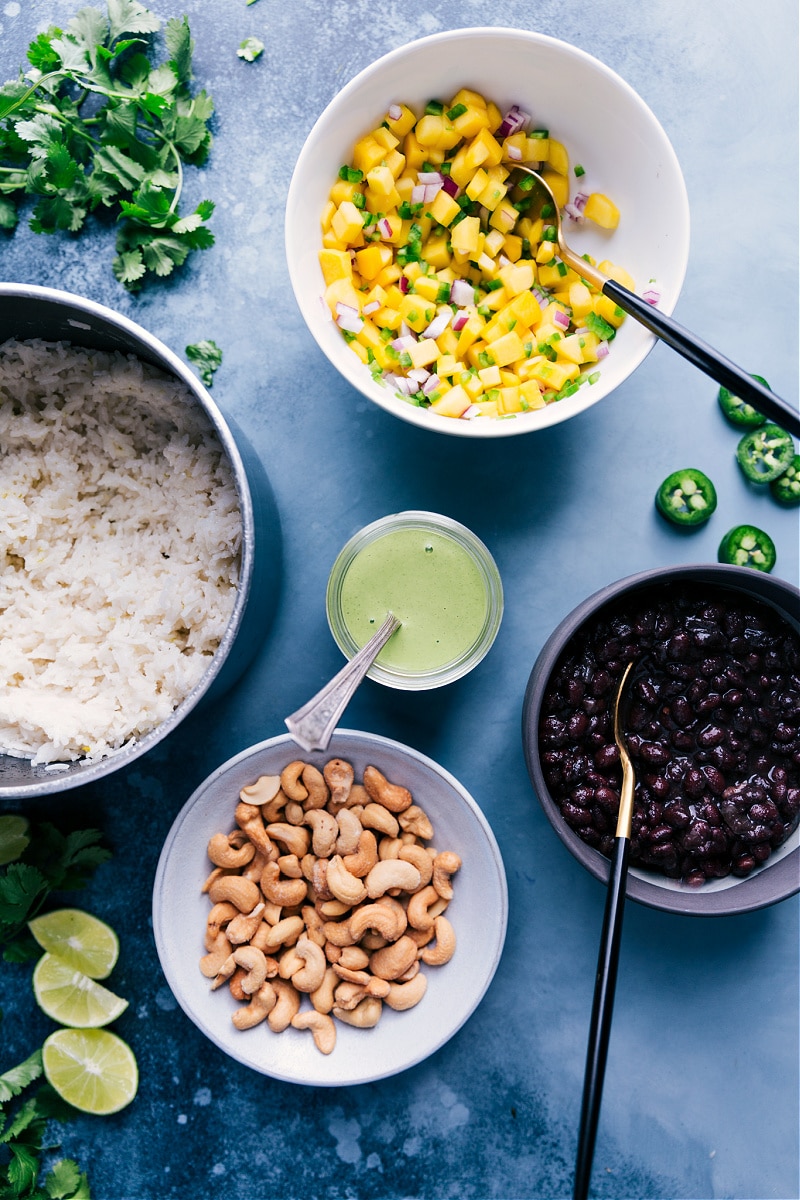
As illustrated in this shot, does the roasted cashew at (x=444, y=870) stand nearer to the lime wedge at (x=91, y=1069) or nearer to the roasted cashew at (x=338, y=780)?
the roasted cashew at (x=338, y=780)

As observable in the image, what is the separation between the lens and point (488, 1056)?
6.79 feet

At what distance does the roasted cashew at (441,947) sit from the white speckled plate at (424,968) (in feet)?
0.08

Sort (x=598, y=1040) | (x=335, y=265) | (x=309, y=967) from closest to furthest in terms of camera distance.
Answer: (x=598, y=1040)
(x=335, y=265)
(x=309, y=967)

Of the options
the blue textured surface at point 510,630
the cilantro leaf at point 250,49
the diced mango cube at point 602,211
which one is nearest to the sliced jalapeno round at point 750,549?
the blue textured surface at point 510,630

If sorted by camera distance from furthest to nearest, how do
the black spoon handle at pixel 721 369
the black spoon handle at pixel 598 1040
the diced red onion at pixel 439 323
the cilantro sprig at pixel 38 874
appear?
the cilantro sprig at pixel 38 874, the diced red onion at pixel 439 323, the black spoon handle at pixel 721 369, the black spoon handle at pixel 598 1040

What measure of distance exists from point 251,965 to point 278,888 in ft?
0.55


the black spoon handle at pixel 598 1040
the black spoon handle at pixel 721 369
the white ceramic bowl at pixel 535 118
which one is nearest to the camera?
the black spoon handle at pixel 598 1040

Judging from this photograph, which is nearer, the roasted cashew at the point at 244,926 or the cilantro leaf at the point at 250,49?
the roasted cashew at the point at 244,926

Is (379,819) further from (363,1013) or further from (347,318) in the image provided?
(347,318)

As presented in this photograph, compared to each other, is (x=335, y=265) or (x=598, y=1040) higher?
(x=335, y=265)

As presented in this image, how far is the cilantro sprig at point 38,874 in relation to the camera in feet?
6.51

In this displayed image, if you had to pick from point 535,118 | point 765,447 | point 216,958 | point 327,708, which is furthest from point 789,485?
point 216,958

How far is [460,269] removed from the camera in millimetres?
1881

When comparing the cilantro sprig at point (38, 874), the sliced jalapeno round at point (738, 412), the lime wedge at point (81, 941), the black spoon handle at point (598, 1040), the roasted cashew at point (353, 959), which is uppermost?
the sliced jalapeno round at point (738, 412)
